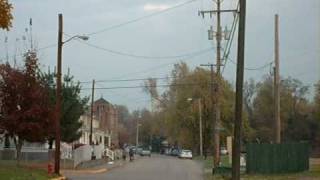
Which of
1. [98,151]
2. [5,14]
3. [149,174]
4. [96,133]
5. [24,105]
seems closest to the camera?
[5,14]

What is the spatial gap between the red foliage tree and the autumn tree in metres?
17.8

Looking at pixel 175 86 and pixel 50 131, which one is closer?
pixel 50 131

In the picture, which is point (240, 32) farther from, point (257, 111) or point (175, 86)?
point (257, 111)

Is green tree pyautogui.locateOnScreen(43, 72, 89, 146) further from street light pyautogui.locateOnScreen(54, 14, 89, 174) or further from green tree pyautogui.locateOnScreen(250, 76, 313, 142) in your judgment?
green tree pyautogui.locateOnScreen(250, 76, 313, 142)

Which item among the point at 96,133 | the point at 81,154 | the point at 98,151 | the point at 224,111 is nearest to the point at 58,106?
the point at 81,154

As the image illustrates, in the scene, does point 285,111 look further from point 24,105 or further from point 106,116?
point 24,105

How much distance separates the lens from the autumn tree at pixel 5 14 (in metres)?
19.4

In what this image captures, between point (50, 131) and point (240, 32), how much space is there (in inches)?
765

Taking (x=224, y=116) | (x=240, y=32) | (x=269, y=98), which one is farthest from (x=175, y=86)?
(x=240, y=32)

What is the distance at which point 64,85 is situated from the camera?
202 feet

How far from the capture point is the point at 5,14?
19.6 metres

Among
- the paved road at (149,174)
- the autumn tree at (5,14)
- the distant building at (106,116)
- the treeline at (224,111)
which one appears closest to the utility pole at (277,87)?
the paved road at (149,174)

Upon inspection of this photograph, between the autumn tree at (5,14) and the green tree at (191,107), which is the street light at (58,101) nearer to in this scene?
the autumn tree at (5,14)

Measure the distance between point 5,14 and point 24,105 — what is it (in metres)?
19.2
